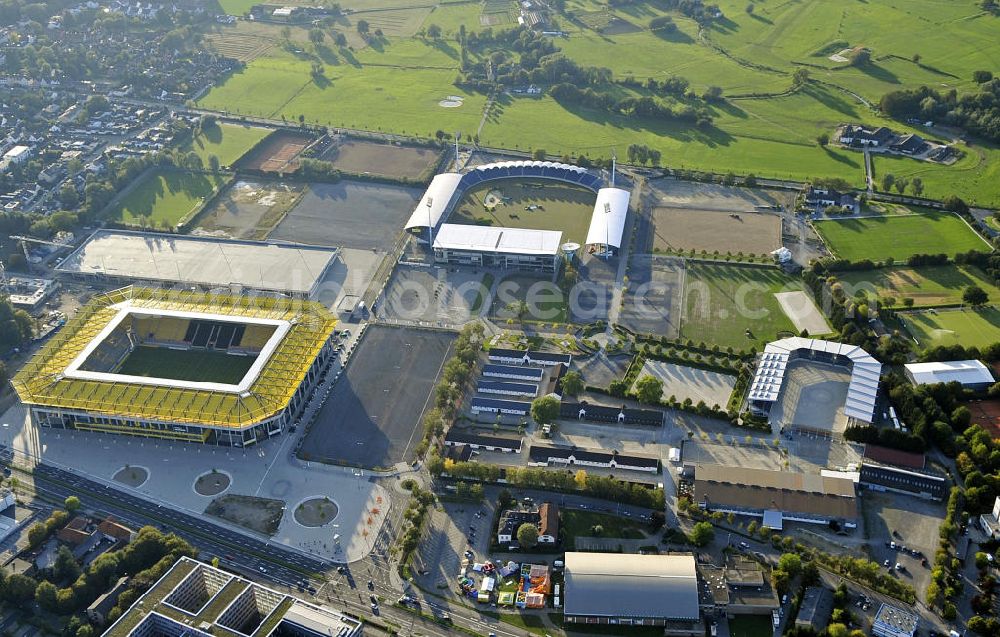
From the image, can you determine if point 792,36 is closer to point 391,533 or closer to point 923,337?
point 923,337

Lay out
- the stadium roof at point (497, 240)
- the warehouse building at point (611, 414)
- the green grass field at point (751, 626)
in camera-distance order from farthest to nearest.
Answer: the stadium roof at point (497, 240), the warehouse building at point (611, 414), the green grass field at point (751, 626)

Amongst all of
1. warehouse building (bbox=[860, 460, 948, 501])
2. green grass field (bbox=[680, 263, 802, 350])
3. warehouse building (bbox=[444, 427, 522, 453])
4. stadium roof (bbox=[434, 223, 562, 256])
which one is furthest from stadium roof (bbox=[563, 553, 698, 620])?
stadium roof (bbox=[434, 223, 562, 256])

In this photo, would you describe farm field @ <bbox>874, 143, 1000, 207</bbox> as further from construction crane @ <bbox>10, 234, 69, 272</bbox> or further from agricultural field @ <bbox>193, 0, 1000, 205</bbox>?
construction crane @ <bbox>10, 234, 69, 272</bbox>

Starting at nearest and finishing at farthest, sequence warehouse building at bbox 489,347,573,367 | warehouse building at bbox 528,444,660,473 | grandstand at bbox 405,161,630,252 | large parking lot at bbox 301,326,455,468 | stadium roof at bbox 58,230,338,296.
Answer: warehouse building at bbox 528,444,660,473 < large parking lot at bbox 301,326,455,468 < warehouse building at bbox 489,347,573,367 < stadium roof at bbox 58,230,338,296 < grandstand at bbox 405,161,630,252

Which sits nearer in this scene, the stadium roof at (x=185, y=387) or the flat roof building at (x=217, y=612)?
the flat roof building at (x=217, y=612)

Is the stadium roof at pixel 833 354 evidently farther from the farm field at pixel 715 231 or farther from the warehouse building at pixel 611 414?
the farm field at pixel 715 231

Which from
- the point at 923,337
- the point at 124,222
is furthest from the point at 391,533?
the point at 124,222

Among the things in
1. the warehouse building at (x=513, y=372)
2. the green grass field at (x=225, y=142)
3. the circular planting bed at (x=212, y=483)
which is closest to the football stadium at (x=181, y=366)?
the circular planting bed at (x=212, y=483)
